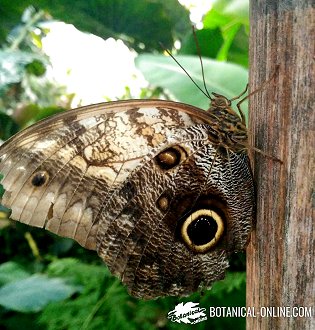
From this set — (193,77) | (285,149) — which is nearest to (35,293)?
(193,77)

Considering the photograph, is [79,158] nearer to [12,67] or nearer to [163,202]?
[163,202]

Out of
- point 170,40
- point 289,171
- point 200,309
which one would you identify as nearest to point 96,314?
point 200,309

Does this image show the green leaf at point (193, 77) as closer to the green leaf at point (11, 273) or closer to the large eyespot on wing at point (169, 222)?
the large eyespot on wing at point (169, 222)

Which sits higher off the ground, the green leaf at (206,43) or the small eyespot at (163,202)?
the green leaf at (206,43)

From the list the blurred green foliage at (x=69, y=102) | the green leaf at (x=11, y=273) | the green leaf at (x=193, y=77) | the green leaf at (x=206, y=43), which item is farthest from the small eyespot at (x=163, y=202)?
the green leaf at (x=206, y=43)

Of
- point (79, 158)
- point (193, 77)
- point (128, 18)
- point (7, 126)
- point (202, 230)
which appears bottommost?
point (202, 230)

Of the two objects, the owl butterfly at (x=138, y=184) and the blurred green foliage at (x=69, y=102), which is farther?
the blurred green foliage at (x=69, y=102)

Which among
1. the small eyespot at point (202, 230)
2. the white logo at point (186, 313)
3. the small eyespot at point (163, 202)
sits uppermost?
the small eyespot at point (163, 202)
